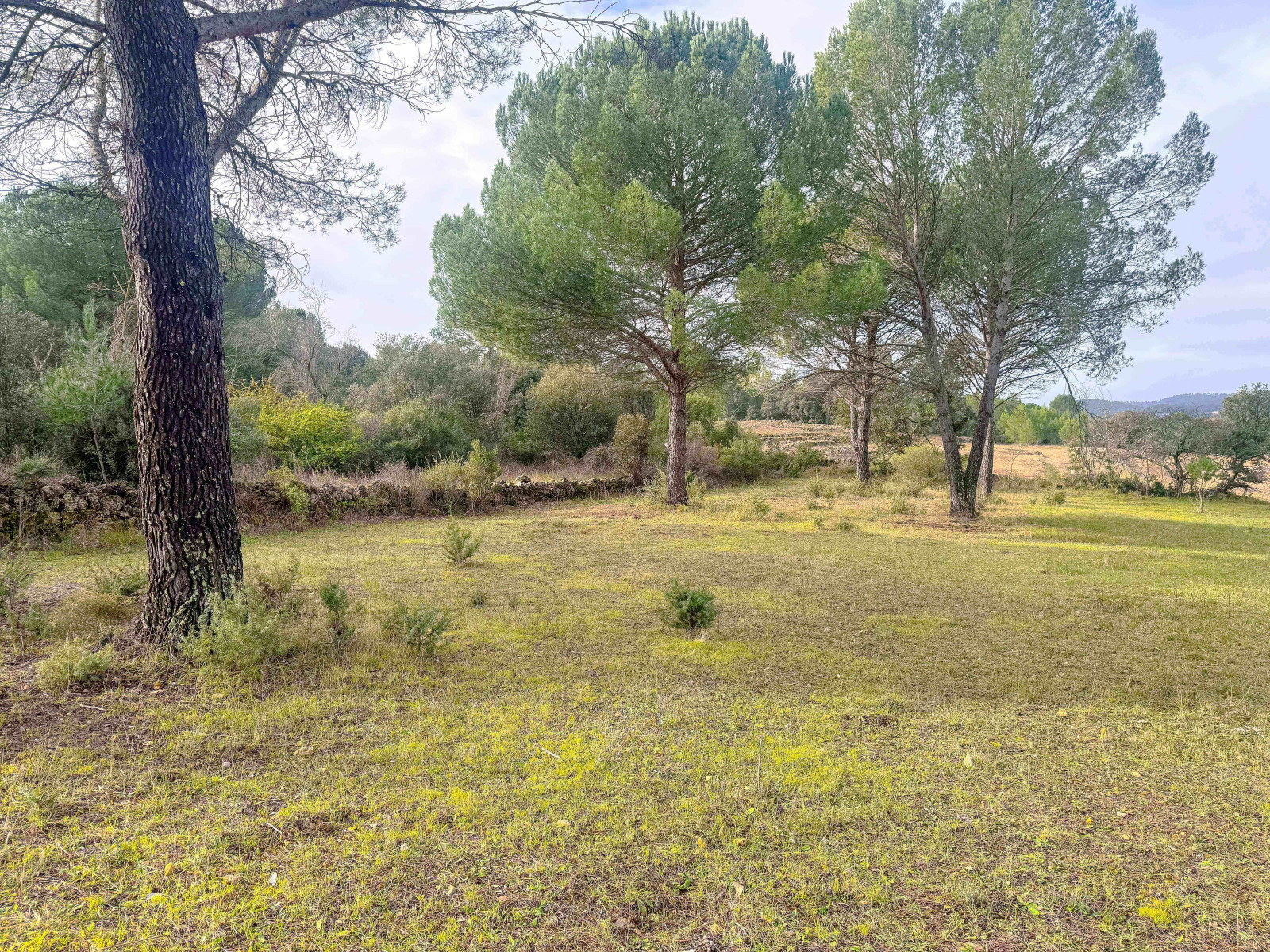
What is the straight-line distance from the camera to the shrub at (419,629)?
4297 millimetres

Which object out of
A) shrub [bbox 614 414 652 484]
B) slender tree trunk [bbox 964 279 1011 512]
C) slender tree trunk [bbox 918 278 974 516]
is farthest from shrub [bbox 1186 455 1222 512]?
shrub [bbox 614 414 652 484]

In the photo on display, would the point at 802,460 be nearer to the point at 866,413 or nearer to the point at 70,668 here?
the point at 866,413

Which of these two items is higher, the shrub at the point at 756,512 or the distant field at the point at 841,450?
the distant field at the point at 841,450

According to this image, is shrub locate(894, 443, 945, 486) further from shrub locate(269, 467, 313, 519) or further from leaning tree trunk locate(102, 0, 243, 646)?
leaning tree trunk locate(102, 0, 243, 646)

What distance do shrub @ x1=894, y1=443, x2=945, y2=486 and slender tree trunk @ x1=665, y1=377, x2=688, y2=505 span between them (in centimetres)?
886

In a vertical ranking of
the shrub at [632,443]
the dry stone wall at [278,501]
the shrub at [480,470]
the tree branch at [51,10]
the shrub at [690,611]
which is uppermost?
the tree branch at [51,10]

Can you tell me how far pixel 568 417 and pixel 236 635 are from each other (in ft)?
59.1

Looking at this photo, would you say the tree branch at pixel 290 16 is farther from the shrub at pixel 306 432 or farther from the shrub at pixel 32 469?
the shrub at pixel 306 432

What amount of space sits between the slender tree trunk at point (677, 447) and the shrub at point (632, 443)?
392cm

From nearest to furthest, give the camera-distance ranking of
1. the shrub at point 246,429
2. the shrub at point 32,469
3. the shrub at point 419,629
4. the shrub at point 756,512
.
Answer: the shrub at point 419,629 → the shrub at point 32,469 → the shrub at point 246,429 → the shrub at point 756,512

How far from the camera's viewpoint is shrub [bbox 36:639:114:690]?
3494 millimetres

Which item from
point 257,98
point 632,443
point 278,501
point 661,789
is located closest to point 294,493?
point 278,501

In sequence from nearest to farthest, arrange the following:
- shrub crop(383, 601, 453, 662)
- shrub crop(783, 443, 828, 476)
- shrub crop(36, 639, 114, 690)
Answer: shrub crop(36, 639, 114, 690) → shrub crop(383, 601, 453, 662) → shrub crop(783, 443, 828, 476)

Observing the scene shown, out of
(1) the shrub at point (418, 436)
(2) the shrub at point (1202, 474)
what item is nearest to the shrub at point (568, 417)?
(1) the shrub at point (418, 436)
